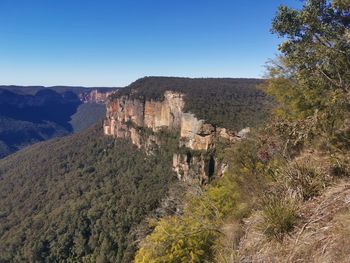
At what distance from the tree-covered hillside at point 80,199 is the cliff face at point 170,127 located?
399 cm

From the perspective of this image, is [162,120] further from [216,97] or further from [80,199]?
[80,199]

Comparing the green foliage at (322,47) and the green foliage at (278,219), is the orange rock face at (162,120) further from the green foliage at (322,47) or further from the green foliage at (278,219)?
the green foliage at (278,219)

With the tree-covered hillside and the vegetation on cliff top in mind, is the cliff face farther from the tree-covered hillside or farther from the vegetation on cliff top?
the vegetation on cliff top

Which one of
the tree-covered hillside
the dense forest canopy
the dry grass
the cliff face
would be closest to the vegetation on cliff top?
the dry grass

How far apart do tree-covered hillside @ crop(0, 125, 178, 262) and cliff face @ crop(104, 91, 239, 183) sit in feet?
13.1

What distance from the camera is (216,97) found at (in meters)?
101

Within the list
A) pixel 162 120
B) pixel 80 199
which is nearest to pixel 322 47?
pixel 80 199

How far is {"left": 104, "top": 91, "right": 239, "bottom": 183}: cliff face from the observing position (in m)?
70.5

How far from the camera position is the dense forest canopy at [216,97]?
75.1 meters

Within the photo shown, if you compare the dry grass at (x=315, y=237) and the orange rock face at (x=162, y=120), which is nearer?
the dry grass at (x=315, y=237)

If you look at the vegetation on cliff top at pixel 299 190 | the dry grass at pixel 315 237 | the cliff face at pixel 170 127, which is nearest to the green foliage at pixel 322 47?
the vegetation on cliff top at pixel 299 190

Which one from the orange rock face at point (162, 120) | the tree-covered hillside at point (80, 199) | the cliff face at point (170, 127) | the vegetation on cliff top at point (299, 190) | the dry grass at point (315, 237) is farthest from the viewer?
the orange rock face at point (162, 120)

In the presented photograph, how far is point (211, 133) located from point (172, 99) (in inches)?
1107

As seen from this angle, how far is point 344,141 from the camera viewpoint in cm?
930
